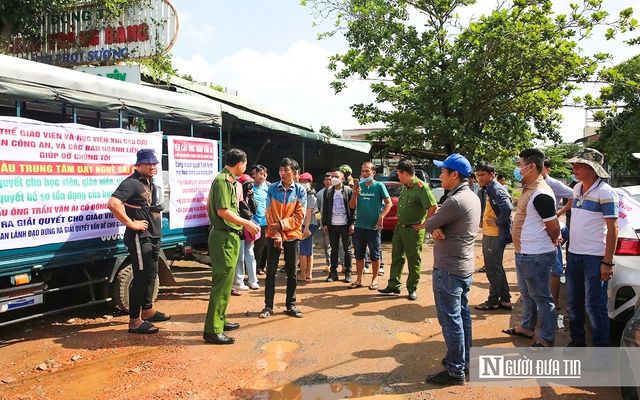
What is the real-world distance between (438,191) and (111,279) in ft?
52.4

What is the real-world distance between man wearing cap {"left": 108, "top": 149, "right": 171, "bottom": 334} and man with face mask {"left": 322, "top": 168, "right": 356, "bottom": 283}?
Result: 9.98 feet

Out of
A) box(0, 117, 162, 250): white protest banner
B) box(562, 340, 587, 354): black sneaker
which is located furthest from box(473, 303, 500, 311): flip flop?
box(0, 117, 162, 250): white protest banner

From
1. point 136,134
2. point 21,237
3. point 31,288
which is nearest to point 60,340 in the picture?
point 31,288

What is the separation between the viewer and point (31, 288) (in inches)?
169

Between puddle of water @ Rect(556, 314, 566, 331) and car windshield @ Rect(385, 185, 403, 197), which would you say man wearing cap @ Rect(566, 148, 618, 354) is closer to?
puddle of water @ Rect(556, 314, 566, 331)

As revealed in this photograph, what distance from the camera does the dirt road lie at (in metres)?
3.50

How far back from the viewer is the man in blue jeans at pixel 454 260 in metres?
3.53

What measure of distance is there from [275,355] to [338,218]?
3203 mm

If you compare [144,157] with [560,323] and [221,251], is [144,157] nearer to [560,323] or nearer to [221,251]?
[221,251]

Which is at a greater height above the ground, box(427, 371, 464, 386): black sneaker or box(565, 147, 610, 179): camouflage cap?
box(565, 147, 610, 179): camouflage cap

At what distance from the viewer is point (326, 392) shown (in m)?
3.53

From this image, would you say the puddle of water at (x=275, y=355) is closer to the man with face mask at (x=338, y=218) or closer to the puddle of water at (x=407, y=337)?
the puddle of water at (x=407, y=337)

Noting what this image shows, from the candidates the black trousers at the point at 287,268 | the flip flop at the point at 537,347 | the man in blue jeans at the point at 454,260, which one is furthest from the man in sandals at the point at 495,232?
the black trousers at the point at 287,268

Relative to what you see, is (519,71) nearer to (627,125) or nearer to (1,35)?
(1,35)
